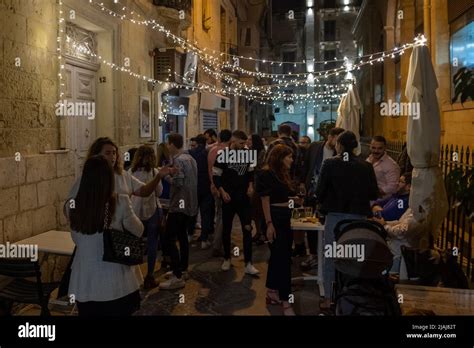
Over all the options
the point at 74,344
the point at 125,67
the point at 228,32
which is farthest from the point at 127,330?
the point at 228,32

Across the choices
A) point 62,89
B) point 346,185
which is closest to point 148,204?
point 62,89

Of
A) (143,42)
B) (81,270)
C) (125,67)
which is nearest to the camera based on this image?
(81,270)

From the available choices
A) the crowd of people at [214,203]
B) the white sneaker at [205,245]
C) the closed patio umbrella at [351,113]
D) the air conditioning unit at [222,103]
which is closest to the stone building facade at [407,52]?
the closed patio umbrella at [351,113]

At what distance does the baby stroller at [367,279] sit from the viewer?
396 cm

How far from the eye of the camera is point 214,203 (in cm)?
923

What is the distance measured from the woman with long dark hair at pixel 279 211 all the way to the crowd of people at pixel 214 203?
0.04 ft

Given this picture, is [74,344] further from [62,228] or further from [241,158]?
[241,158]

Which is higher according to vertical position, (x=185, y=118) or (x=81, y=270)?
(x=185, y=118)

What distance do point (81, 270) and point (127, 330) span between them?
1.18m

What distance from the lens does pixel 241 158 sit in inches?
277

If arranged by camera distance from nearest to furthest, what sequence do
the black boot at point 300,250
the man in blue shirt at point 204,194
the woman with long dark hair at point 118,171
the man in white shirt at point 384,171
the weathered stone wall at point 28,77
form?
the woman with long dark hair at point 118,171
the weathered stone wall at point 28,77
the man in white shirt at point 384,171
the black boot at point 300,250
the man in blue shirt at point 204,194

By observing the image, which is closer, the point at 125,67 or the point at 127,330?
the point at 127,330

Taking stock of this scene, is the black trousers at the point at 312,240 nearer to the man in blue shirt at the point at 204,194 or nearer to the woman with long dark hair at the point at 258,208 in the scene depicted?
the woman with long dark hair at the point at 258,208

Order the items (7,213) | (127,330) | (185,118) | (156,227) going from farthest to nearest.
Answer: (185,118), (156,227), (7,213), (127,330)
